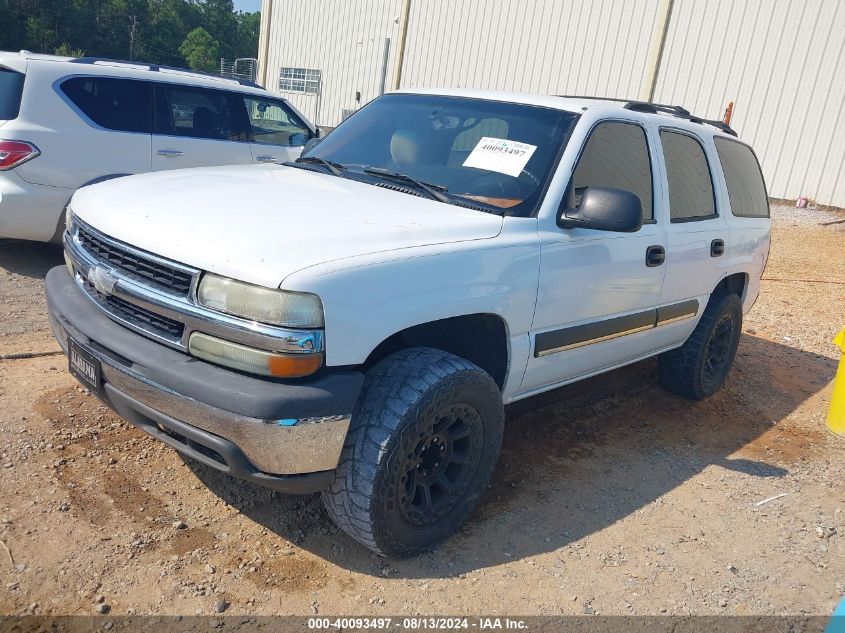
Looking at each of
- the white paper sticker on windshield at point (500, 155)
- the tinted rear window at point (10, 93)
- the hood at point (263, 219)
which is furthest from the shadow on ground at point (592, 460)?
the tinted rear window at point (10, 93)

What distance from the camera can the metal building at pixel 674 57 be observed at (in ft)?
46.6

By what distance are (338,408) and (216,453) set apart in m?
0.49

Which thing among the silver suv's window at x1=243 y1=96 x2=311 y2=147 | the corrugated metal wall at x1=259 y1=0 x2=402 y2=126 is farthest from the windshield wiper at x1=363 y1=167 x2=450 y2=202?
the corrugated metal wall at x1=259 y1=0 x2=402 y2=126

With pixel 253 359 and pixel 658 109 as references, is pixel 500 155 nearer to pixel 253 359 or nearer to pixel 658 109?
pixel 658 109

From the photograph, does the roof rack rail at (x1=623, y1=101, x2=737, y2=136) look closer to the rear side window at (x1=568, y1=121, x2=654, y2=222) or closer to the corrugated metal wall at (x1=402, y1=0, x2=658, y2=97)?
the rear side window at (x1=568, y1=121, x2=654, y2=222)

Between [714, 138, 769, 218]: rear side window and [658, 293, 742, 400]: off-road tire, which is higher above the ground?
[714, 138, 769, 218]: rear side window

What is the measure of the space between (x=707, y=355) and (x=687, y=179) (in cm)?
135

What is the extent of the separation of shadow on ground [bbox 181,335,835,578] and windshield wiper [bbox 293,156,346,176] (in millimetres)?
1640

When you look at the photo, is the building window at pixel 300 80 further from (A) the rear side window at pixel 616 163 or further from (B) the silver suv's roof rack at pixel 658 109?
(A) the rear side window at pixel 616 163

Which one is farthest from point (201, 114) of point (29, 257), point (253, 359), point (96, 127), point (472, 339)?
point (253, 359)

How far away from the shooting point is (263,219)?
277cm

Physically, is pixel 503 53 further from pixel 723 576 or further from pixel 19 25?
pixel 19 25

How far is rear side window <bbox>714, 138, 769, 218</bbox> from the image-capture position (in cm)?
496

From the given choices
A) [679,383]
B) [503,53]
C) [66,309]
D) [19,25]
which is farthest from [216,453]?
[19,25]
